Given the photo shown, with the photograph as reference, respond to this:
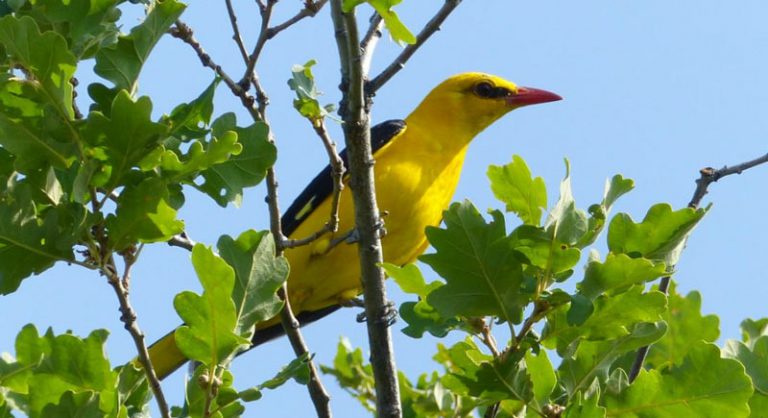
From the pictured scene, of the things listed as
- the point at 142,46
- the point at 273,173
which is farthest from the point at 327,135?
the point at 142,46

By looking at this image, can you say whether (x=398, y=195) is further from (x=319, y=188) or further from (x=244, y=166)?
(x=244, y=166)

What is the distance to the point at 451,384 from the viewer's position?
111 inches

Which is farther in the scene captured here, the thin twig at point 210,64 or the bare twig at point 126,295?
the thin twig at point 210,64

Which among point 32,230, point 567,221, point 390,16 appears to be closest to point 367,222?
point 567,221

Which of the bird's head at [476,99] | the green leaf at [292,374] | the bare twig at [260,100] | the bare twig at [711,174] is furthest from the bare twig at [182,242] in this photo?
the bird's head at [476,99]

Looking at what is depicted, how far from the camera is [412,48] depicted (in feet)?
10.4

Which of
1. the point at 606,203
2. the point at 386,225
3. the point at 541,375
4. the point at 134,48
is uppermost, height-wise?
the point at 386,225

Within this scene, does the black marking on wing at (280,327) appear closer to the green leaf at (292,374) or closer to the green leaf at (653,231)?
the green leaf at (292,374)

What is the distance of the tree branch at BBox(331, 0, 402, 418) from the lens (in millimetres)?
2986

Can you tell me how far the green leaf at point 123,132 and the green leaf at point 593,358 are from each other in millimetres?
1086

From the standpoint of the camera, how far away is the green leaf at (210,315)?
2.35 metres

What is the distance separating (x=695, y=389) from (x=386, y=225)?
2336 millimetres

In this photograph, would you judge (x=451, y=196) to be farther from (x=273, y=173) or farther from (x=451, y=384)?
(x=451, y=384)

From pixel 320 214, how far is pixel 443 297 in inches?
103
